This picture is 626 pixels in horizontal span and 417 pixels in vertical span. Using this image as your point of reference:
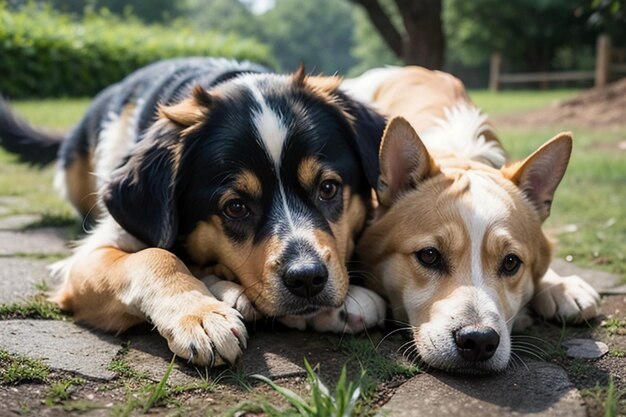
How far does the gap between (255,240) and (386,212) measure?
0.86 metres

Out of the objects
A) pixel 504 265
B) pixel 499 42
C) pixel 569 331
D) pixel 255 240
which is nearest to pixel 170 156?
pixel 255 240

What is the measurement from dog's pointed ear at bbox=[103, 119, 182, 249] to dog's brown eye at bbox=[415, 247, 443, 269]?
3.80 feet

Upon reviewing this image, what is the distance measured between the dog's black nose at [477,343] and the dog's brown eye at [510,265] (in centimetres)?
54

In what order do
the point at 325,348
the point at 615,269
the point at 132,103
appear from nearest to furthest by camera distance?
1. the point at 325,348
2. the point at 615,269
3. the point at 132,103

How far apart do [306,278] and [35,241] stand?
276cm

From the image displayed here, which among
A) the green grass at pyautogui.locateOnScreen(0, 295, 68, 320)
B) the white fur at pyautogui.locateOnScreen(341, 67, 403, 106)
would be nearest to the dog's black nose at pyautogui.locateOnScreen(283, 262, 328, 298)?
the green grass at pyautogui.locateOnScreen(0, 295, 68, 320)

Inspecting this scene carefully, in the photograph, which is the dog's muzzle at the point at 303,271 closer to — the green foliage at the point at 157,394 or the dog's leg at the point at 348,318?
the dog's leg at the point at 348,318

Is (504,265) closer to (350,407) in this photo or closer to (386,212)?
(386,212)

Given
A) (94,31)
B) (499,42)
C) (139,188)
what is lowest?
(499,42)

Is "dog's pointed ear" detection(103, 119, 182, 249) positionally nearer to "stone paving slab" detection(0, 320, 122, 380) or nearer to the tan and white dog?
"stone paving slab" detection(0, 320, 122, 380)

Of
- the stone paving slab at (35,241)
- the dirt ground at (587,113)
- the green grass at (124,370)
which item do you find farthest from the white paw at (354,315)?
the dirt ground at (587,113)

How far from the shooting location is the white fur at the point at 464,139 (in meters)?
4.48

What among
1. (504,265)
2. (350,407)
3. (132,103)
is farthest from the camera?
(132,103)

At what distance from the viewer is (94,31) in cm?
2036
